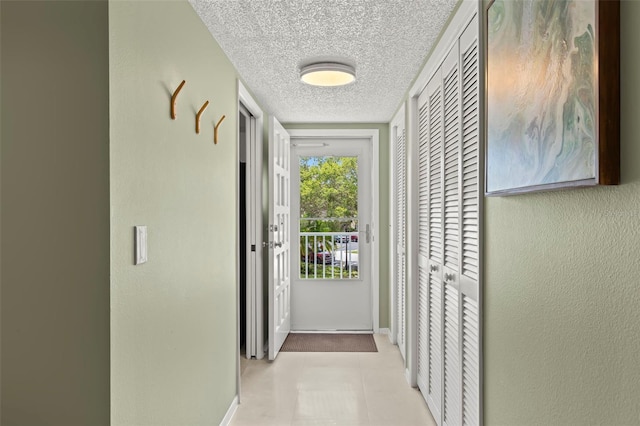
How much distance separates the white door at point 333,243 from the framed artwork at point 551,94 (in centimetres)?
316

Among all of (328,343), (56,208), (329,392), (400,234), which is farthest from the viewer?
(328,343)

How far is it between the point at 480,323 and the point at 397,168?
2.55 meters

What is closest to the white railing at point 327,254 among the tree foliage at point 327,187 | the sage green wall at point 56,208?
the tree foliage at point 327,187

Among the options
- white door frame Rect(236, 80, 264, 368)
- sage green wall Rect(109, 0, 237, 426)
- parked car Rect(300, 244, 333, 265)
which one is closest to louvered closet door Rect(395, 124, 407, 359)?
parked car Rect(300, 244, 333, 265)

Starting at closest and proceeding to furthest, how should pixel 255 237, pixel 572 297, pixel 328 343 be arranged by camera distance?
pixel 572 297
pixel 255 237
pixel 328 343

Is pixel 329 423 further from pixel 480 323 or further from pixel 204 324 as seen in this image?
pixel 480 323

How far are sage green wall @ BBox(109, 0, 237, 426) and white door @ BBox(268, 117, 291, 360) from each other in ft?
3.39

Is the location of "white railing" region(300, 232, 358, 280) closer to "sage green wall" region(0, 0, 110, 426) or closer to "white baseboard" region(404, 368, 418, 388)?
"white baseboard" region(404, 368, 418, 388)

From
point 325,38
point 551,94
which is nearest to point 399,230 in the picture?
point 325,38

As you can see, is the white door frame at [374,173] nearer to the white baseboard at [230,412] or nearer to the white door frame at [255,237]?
the white door frame at [255,237]

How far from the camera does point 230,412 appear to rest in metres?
2.68

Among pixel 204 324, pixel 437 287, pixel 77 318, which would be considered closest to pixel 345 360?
pixel 437 287

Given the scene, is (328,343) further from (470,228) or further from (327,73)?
(470,228)

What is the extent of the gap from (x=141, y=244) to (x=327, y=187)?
3344 millimetres
